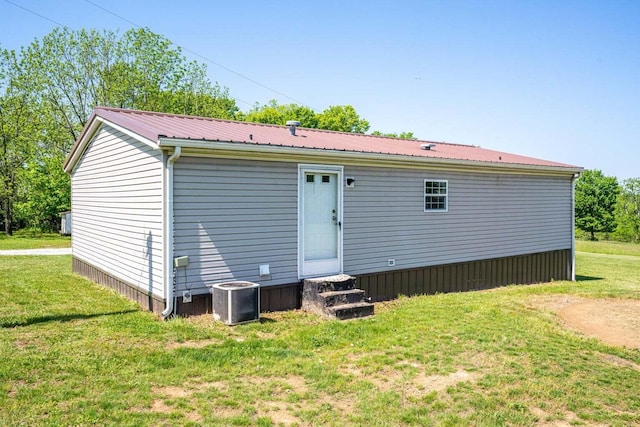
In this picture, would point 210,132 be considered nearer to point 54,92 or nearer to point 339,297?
point 339,297

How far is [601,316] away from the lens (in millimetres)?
7691

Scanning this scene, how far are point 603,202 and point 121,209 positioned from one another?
50246mm

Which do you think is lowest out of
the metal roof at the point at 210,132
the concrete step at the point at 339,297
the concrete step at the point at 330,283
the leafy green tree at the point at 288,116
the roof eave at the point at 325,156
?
the concrete step at the point at 339,297

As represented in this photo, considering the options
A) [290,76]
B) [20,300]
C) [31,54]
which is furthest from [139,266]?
[31,54]

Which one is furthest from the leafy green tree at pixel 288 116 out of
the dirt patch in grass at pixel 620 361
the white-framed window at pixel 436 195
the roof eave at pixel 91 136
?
the dirt patch in grass at pixel 620 361

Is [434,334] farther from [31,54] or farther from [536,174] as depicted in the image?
[31,54]

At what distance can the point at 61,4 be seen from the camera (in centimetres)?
1180

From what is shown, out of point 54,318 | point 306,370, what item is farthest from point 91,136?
point 306,370

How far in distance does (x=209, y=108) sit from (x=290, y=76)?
16.6m

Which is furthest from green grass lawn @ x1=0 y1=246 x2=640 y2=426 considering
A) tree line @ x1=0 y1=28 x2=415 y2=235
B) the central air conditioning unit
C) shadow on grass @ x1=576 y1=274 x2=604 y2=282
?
tree line @ x1=0 y1=28 x2=415 y2=235

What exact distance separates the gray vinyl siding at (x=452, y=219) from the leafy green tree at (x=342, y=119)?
99.1 ft

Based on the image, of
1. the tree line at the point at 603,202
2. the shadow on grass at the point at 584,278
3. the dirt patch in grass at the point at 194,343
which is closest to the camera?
the dirt patch in grass at the point at 194,343

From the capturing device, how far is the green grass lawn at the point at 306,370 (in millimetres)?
3816

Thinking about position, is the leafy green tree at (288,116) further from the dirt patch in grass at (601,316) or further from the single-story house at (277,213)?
the dirt patch in grass at (601,316)
